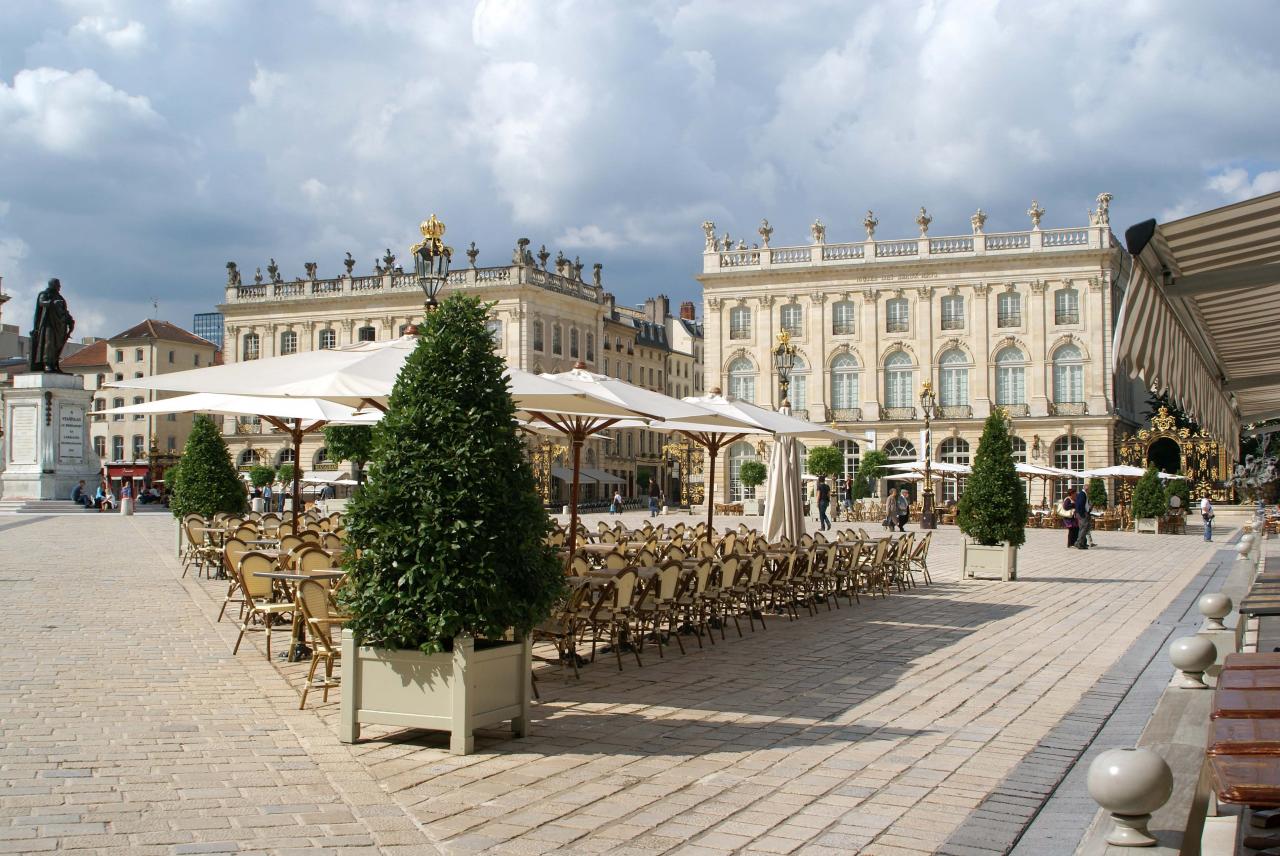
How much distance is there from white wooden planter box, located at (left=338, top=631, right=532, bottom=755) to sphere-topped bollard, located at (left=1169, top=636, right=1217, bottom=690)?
3525mm

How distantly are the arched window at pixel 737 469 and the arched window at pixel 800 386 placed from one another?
10.1 feet

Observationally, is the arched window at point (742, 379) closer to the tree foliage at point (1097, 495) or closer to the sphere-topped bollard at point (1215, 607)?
the tree foliage at point (1097, 495)

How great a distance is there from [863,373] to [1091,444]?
10.8 metres

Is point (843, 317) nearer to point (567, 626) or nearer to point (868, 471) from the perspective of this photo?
point (868, 471)

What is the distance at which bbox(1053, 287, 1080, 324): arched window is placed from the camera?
5319 centimetres

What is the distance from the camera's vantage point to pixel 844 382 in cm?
5706

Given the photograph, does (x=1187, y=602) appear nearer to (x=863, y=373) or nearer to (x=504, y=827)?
(x=504, y=827)

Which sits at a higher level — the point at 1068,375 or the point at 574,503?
the point at 1068,375

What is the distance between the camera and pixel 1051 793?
555 cm

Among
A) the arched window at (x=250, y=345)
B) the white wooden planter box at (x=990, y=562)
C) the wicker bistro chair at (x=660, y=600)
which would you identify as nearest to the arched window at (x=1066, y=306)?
the white wooden planter box at (x=990, y=562)

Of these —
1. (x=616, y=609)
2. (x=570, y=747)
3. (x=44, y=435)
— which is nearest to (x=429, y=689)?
(x=570, y=747)

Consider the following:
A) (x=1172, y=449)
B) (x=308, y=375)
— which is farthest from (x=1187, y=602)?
(x=1172, y=449)

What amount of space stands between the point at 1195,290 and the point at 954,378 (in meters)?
53.0

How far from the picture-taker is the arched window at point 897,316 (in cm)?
5597
